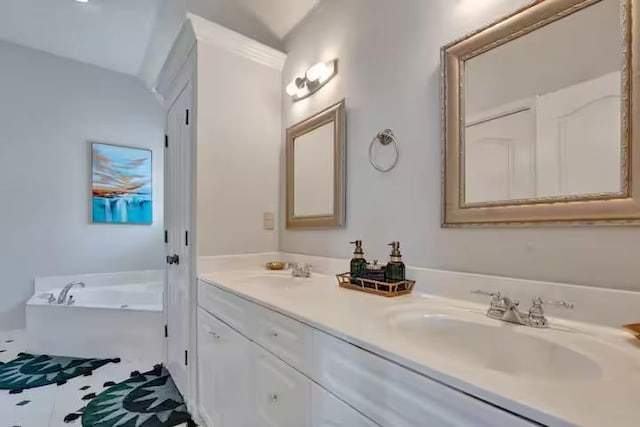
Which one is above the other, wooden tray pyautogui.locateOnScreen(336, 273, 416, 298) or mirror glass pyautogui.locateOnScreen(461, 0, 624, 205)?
mirror glass pyautogui.locateOnScreen(461, 0, 624, 205)

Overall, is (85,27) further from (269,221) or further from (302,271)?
(302,271)

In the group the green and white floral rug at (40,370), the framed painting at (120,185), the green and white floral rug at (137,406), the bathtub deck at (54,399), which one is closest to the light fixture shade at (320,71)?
the green and white floral rug at (137,406)

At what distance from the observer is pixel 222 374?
151 cm

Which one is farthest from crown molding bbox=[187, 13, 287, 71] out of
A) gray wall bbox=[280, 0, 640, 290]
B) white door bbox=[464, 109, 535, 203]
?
white door bbox=[464, 109, 535, 203]

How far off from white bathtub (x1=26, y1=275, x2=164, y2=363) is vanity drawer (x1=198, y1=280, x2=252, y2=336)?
3.71 feet

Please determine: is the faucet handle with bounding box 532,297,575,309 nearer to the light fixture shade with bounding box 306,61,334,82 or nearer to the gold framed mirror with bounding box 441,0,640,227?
the gold framed mirror with bounding box 441,0,640,227

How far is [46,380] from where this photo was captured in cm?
226

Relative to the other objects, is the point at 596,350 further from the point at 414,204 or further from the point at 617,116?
the point at 414,204

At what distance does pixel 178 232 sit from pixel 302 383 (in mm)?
1576

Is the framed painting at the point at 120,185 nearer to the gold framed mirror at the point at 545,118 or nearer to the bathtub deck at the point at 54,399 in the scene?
the bathtub deck at the point at 54,399

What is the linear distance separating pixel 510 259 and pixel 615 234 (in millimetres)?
268

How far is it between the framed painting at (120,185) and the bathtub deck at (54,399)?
5.16ft

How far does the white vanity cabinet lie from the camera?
1.94 ft

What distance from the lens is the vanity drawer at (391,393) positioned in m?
0.53
